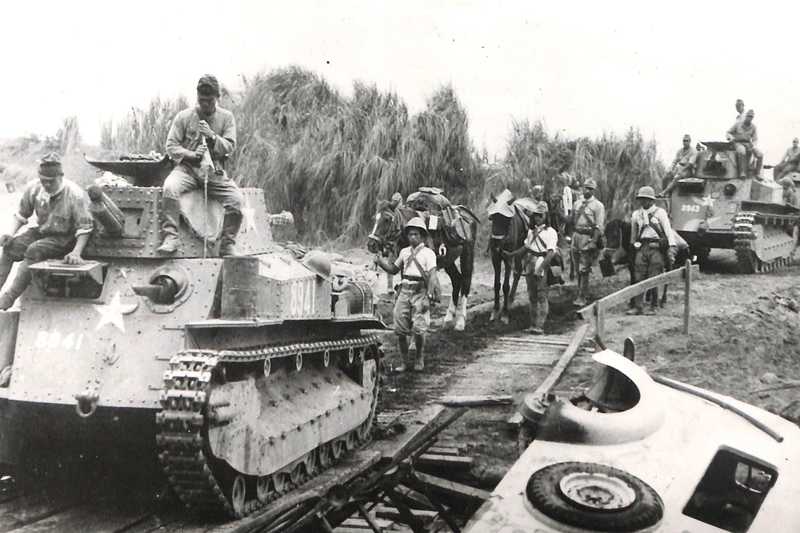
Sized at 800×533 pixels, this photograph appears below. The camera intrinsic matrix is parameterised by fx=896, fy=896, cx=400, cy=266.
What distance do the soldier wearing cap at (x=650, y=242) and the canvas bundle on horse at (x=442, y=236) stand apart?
272cm

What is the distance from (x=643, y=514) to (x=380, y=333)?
10.7 meters

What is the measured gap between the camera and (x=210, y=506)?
7219 millimetres

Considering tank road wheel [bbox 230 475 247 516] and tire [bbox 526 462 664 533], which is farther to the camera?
tank road wheel [bbox 230 475 247 516]

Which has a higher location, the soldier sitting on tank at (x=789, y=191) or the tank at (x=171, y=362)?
the soldier sitting on tank at (x=789, y=191)

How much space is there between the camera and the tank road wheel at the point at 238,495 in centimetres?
746

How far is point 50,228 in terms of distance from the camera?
8.14 m

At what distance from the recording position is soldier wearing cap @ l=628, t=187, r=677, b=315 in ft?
45.9

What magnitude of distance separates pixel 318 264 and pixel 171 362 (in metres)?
2.77

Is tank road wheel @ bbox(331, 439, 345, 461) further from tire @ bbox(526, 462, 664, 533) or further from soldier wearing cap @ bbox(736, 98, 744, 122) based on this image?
soldier wearing cap @ bbox(736, 98, 744, 122)

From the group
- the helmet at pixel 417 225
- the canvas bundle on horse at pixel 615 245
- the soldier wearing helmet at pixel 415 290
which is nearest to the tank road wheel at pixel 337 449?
the soldier wearing helmet at pixel 415 290

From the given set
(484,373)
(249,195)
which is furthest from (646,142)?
(249,195)

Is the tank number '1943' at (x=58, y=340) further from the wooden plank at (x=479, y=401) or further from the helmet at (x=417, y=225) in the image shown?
the helmet at (x=417, y=225)

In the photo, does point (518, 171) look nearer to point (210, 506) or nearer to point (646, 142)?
point (646, 142)

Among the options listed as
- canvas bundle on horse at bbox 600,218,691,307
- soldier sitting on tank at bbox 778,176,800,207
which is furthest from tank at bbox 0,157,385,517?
soldier sitting on tank at bbox 778,176,800,207
